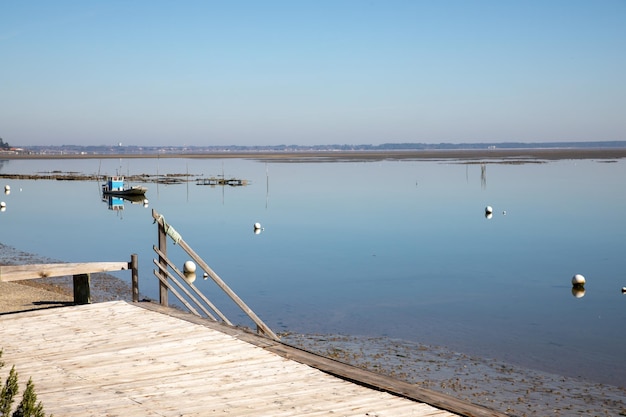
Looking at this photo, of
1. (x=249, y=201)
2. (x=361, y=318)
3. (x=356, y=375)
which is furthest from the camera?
(x=249, y=201)

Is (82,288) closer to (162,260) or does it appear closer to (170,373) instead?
(162,260)

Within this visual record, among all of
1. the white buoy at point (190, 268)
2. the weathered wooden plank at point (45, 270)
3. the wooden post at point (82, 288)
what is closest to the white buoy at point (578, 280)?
the white buoy at point (190, 268)

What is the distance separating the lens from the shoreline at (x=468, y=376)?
14203 millimetres

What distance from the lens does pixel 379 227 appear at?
156ft

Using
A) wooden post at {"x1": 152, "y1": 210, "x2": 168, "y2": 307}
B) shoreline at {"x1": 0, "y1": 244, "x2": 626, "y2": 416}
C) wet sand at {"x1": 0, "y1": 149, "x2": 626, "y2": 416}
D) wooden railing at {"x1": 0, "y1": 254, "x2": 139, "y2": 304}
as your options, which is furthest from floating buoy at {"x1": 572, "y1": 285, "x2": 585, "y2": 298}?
wooden railing at {"x1": 0, "y1": 254, "x2": 139, "y2": 304}

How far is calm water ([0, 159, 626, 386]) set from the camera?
20641 millimetres

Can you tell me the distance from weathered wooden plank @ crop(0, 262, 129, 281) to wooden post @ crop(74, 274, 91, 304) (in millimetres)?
435

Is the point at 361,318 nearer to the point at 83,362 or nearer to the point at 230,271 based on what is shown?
the point at 230,271

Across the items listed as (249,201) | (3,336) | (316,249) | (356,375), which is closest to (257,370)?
(356,375)

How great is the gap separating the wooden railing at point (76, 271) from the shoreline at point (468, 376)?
1992 millimetres

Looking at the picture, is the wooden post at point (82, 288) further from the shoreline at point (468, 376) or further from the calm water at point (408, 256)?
the calm water at point (408, 256)

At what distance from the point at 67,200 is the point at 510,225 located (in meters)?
49.0

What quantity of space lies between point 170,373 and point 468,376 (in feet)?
27.6

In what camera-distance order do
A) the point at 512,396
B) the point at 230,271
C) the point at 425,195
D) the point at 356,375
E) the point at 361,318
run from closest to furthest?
the point at 356,375
the point at 512,396
the point at 361,318
the point at 230,271
the point at 425,195
